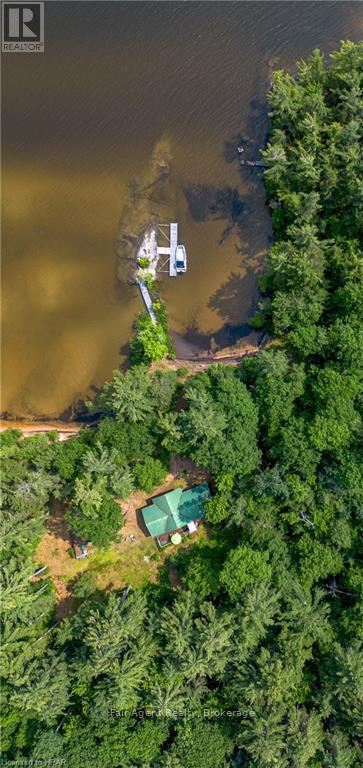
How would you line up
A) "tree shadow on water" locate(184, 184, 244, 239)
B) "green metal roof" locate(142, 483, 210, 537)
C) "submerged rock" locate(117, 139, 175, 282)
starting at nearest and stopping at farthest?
"green metal roof" locate(142, 483, 210, 537) → "tree shadow on water" locate(184, 184, 244, 239) → "submerged rock" locate(117, 139, 175, 282)

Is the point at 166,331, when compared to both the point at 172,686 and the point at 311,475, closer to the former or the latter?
the point at 311,475

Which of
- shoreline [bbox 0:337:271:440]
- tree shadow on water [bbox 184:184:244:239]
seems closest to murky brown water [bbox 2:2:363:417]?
tree shadow on water [bbox 184:184:244:239]

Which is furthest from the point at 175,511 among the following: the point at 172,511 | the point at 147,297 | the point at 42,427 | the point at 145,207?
the point at 145,207

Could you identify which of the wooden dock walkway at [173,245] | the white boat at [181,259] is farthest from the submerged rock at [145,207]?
the white boat at [181,259]

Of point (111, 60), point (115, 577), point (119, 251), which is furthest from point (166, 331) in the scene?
point (111, 60)

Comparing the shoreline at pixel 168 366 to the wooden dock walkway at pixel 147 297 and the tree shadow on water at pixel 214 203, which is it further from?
the tree shadow on water at pixel 214 203

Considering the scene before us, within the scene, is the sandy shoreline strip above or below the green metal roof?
above

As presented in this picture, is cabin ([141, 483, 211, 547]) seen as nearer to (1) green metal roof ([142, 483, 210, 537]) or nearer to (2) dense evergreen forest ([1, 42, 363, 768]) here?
(1) green metal roof ([142, 483, 210, 537])
